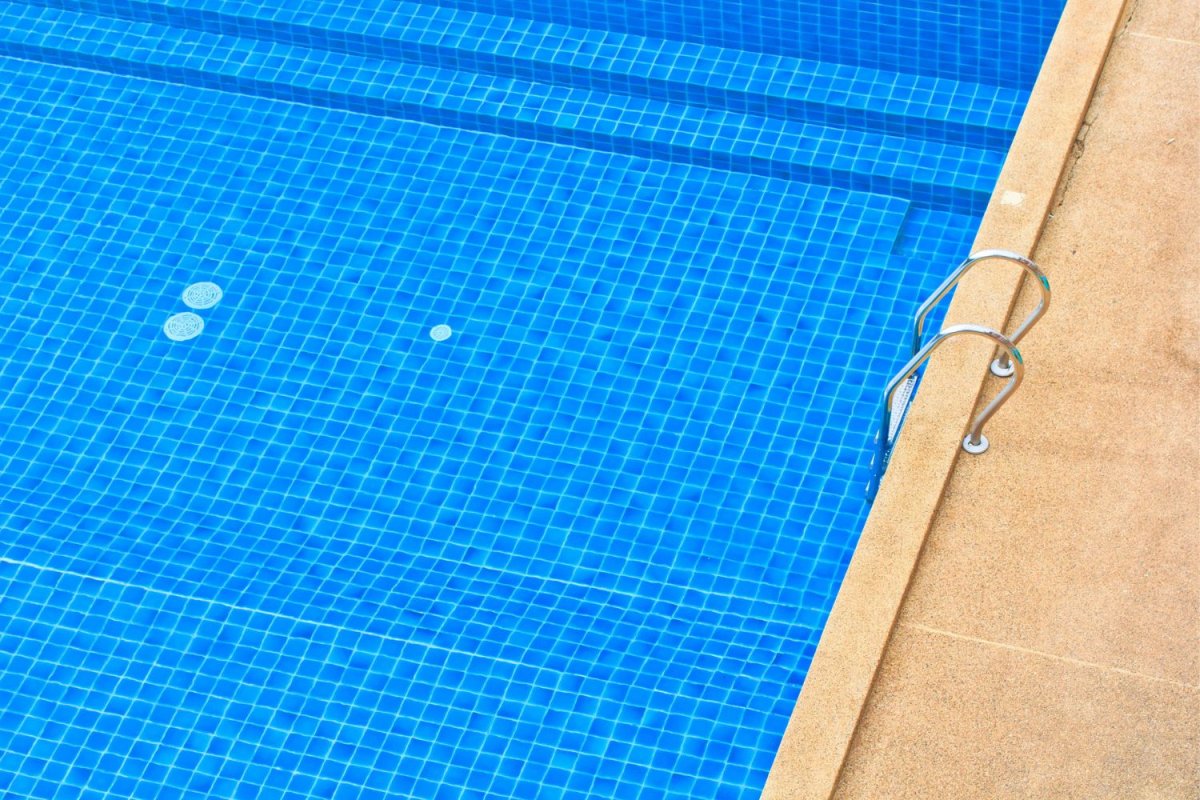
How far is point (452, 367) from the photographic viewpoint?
6746mm

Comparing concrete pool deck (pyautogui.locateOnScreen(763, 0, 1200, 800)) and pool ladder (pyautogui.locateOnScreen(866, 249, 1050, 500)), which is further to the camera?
pool ladder (pyautogui.locateOnScreen(866, 249, 1050, 500))

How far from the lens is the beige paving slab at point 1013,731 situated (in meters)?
4.11

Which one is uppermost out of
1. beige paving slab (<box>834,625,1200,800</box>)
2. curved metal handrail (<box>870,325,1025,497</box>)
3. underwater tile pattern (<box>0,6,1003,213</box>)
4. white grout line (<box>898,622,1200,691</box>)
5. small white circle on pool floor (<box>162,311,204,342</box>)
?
curved metal handrail (<box>870,325,1025,497</box>)

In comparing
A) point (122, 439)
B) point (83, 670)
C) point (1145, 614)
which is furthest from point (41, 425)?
point (1145, 614)

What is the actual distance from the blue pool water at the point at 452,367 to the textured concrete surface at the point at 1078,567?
1.28m

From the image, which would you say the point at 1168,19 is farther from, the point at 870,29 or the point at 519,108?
the point at 519,108

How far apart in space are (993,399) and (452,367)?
2.69 metres

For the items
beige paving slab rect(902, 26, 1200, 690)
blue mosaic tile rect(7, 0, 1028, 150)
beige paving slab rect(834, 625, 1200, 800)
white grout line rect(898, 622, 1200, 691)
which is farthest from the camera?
blue mosaic tile rect(7, 0, 1028, 150)

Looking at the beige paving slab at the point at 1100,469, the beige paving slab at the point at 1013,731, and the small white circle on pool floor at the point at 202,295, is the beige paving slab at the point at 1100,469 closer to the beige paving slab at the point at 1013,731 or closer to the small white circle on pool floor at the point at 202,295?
the beige paving slab at the point at 1013,731

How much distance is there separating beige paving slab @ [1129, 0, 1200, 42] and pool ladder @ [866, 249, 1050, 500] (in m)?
1.62

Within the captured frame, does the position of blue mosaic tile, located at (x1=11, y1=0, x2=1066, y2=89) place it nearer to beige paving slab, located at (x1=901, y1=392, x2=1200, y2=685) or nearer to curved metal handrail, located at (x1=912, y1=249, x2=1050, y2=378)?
curved metal handrail, located at (x1=912, y1=249, x2=1050, y2=378)

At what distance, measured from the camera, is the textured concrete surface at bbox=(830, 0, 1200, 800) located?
4168 mm

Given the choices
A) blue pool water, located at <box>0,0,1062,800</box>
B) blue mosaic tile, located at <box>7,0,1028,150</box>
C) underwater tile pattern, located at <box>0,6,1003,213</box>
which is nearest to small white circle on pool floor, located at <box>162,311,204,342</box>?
blue pool water, located at <box>0,0,1062,800</box>

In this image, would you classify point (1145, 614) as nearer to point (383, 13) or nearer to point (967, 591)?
point (967, 591)
